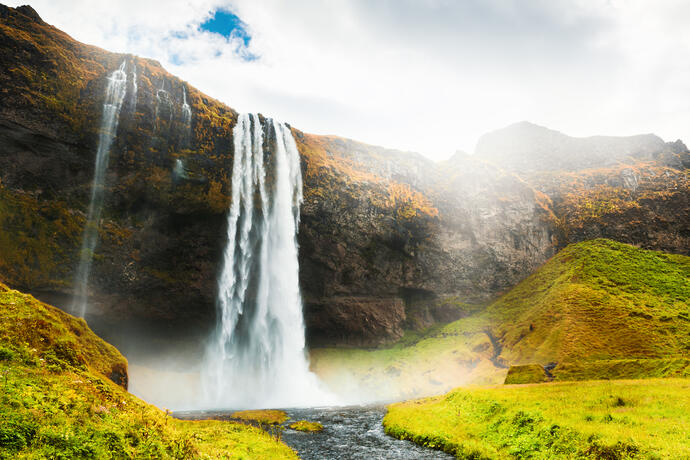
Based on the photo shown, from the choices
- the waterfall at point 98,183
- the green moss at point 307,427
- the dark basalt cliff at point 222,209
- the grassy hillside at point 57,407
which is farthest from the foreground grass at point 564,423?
the waterfall at point 98,183

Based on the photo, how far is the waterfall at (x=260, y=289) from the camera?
46.7m

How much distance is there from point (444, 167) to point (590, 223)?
29123 millimetres

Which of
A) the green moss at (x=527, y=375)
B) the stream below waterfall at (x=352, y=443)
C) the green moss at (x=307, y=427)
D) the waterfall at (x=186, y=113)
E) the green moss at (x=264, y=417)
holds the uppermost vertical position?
the waterfall at (x=186, y=113)

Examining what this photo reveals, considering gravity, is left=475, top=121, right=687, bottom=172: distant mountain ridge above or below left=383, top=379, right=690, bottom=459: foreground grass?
above

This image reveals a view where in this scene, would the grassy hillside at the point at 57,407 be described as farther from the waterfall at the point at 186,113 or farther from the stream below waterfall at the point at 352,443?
the waterfall at the point at 186,113

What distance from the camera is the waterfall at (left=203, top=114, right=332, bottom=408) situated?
46719 millimetres

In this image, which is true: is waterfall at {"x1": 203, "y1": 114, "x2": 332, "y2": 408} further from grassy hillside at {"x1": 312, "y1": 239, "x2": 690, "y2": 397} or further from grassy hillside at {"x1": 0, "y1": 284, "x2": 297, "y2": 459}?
grassy hillside at {"x1": 0, "y1": 284, "x2": 297, "y2": 459}

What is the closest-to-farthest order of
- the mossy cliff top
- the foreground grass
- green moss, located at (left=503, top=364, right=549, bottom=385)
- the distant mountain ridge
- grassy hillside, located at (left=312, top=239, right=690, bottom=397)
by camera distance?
the mossy cliff top
the foreground grass
green moss, located at (left=503, top=364, right=549, bottom=385)
grassy hillside, located at (left=312, top=239, right=690, bottom=397)
the distant mountain ridge

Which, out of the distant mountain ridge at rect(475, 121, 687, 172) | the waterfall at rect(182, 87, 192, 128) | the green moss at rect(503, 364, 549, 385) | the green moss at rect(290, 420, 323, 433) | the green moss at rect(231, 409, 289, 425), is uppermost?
the distant mountain ridge at rect(475, 121, 687, 172)

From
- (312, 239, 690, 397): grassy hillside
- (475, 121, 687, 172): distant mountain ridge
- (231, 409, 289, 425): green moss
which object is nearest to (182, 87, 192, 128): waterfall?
(231, 409, 289, 425): green moss

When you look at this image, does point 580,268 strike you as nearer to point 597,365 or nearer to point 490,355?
point 490,355

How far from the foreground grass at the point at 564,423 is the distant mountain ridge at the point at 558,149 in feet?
256

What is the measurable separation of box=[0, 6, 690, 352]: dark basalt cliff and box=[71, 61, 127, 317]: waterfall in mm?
669

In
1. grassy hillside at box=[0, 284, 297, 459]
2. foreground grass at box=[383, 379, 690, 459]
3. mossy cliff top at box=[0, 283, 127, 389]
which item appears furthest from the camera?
foreground grass at box=[383, 379, 690, 459]
